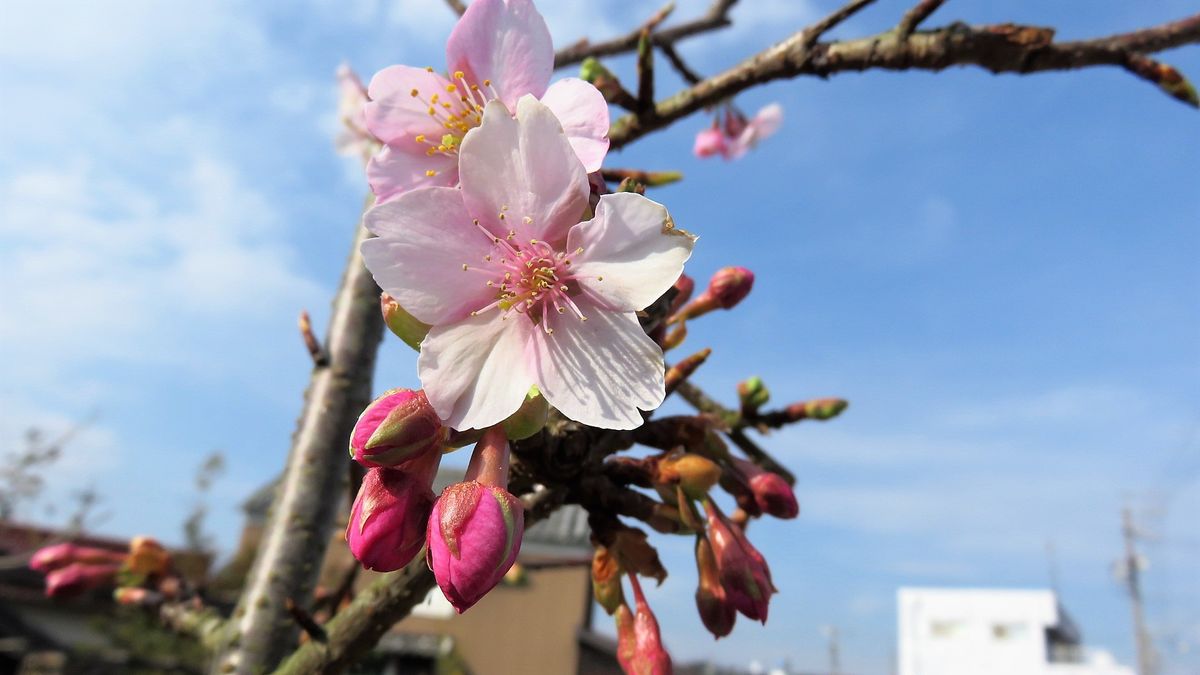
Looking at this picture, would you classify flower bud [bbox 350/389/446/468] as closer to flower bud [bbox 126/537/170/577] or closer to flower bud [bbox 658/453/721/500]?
flower bud [bbox 658/453/721/500]

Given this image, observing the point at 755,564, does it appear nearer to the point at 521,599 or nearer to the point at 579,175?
the point at 579,175

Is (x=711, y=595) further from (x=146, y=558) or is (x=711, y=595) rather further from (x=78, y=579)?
(x=78, y=579)

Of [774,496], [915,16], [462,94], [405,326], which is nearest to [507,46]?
[462,94]

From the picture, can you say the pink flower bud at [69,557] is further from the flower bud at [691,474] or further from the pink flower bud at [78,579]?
the flower bud at [691,474]

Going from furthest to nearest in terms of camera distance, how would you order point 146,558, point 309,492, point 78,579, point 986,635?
point 986,635 → point 78,579 → point 146,558 → point 309,492

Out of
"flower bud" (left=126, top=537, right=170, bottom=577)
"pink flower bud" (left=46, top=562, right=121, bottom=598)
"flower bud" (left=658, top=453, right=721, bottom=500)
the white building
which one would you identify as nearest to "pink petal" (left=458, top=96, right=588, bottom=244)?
"flower bud" (left=658, top=453, right=721, bottom=500)

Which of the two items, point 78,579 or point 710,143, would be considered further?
point 710,143
